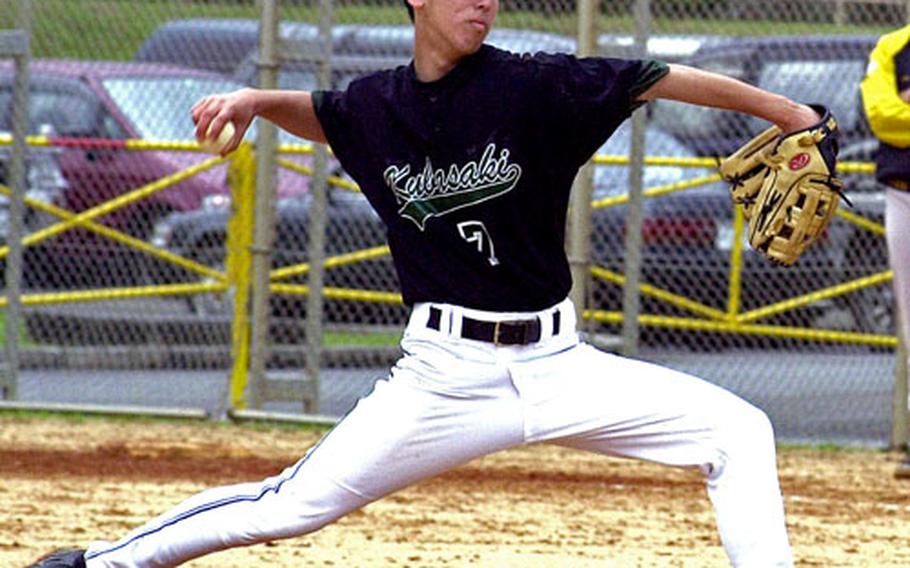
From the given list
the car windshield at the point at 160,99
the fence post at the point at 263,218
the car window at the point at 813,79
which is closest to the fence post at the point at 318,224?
the fence post at the point at 263,218

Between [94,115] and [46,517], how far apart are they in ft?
17.1

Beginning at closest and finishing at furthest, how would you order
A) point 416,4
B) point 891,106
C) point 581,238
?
point 416,4, point 891,106, point 581,238

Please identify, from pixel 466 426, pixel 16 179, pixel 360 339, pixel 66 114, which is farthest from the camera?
pixel 66 114

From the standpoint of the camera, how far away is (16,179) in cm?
998

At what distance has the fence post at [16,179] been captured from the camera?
9969 millimetres

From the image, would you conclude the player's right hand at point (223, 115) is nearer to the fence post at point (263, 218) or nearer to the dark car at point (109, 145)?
the fence post at point (263, 218)

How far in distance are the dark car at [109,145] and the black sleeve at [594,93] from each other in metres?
6.32

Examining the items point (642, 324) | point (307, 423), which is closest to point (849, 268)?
point (642, 324)

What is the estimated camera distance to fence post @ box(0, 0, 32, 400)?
32.7ft

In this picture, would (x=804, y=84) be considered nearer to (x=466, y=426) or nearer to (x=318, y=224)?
(x=318, y=224)

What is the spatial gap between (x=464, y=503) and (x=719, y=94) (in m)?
3.26

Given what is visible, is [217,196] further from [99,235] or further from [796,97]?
[796,97]

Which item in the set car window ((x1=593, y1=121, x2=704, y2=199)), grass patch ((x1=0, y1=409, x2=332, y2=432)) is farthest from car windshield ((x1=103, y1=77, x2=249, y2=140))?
car window ((x1=593, y1=121, x2=704, y2=199))

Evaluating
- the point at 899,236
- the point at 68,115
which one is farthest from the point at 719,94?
the point at 68,115
